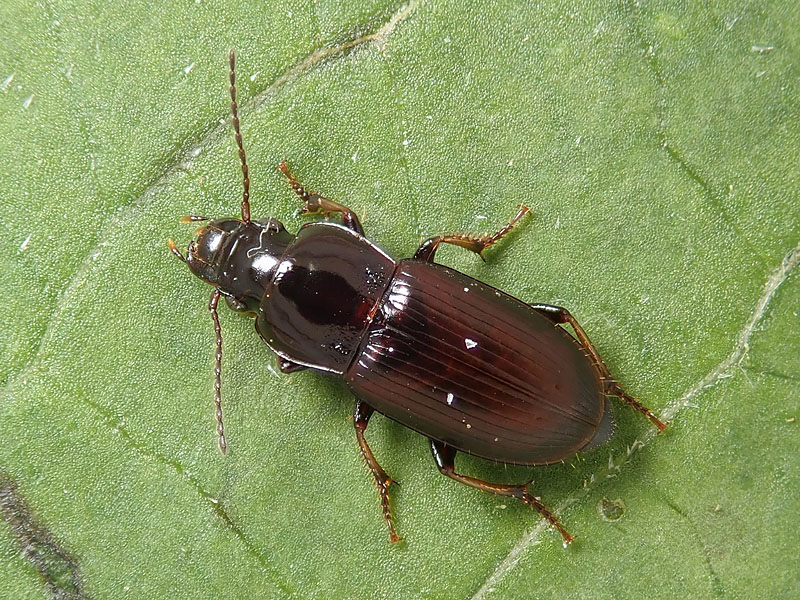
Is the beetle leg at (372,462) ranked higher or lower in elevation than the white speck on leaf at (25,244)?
lower

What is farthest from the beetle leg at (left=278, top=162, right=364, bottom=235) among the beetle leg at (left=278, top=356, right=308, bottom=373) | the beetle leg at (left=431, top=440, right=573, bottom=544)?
the beetle leg at (left=431, top=440, right=573, bottom=544)

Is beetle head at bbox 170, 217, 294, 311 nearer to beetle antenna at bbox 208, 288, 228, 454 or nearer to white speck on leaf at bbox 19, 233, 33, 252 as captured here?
beetle antenna at bbox 208, 288, 228, 454

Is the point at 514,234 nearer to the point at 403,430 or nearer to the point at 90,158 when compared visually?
the point at 403,430

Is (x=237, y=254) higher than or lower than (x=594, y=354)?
higher

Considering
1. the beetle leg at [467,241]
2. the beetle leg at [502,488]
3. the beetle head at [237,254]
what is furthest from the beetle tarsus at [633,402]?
the beetle head at [237,254]

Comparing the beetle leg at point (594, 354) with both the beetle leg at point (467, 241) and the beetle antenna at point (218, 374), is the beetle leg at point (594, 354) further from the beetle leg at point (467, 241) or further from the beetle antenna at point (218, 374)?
the beetle antenna at point (218, 374)

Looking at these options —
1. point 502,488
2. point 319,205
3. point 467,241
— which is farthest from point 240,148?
point 502,488

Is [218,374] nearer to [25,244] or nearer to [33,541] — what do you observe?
[25,244]
